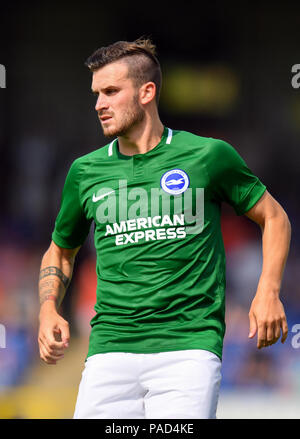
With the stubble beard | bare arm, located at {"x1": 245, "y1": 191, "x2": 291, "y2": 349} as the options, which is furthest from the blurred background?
the stubble beard

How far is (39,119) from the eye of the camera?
912 cm

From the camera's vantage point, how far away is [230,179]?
3.45 m

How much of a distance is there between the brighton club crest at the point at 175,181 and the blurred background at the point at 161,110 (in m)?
4.34

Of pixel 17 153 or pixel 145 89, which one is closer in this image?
pixel 145 89

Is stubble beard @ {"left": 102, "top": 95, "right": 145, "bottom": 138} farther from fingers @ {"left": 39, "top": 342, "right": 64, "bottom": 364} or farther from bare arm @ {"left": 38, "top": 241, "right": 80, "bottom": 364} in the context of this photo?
fingers @ {"left": 39, "top": 342, "right": 64, "bottom": 364}

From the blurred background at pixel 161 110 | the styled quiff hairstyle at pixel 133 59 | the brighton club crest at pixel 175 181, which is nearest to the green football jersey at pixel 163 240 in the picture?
the brighton club crest at pixel 175 181

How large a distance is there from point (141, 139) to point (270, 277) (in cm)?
89

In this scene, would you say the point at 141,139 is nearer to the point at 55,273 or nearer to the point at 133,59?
the point at 133,59

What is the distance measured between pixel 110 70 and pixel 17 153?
5.39 metres

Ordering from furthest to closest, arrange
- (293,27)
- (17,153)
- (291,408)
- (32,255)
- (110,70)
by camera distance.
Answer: (293,27) < (17,153) < (32,255) < (291,408) < (110,70)

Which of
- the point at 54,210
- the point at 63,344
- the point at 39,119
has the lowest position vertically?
the point at 63,344

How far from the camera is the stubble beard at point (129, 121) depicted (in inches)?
137
